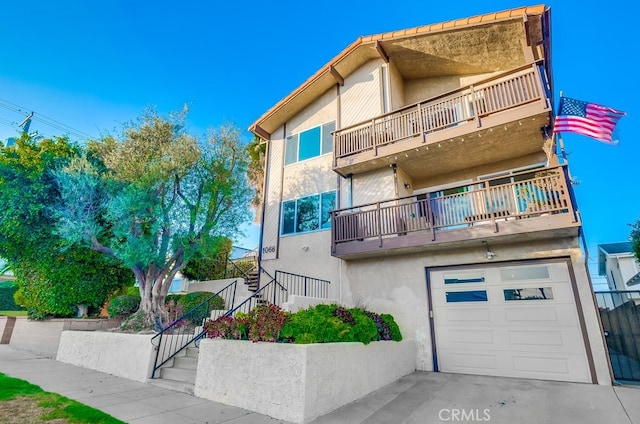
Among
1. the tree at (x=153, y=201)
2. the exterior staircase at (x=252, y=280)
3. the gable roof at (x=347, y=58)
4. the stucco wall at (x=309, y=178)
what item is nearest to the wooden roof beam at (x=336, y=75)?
the gable roof at (x=347, y=58)

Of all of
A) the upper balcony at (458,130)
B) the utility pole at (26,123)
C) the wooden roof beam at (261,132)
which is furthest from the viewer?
the utility pole at (26,123)

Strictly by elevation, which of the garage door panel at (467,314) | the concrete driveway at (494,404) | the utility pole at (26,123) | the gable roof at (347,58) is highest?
the utility pole at (26,123)

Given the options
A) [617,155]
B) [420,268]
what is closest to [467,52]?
[420,268]

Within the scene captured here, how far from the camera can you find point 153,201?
9844 millimetres

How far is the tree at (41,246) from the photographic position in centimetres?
994

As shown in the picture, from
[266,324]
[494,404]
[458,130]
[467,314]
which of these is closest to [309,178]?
[458,130]

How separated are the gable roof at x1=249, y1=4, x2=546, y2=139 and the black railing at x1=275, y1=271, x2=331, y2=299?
7.07 metres

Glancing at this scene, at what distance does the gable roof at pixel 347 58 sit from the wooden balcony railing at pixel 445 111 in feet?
6.00

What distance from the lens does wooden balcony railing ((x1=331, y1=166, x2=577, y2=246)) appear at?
6.96 m

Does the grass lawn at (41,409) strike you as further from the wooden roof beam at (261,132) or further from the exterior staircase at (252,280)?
the wooden roof beam at (261,132)

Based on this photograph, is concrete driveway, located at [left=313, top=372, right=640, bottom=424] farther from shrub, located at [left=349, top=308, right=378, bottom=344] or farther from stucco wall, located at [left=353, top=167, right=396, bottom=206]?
stucco wall, located at [left=353, top=167, right=396, bottom=206]

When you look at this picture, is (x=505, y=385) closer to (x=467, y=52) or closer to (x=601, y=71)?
(x=467, y=52)

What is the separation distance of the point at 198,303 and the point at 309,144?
24.4 feet

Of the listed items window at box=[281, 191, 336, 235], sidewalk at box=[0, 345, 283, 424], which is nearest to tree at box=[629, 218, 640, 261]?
window at box=[281, 191, 336, 235]
